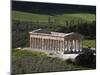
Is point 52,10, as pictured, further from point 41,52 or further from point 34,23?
point 41,52

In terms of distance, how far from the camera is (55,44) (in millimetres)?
3133

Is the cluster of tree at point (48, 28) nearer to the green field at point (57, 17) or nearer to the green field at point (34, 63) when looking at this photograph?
the green field at point (57, 17)

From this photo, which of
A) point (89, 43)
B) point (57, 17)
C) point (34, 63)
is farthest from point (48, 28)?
point (89, 43)

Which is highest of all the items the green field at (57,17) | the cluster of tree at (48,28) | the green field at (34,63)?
the green field at (57,17)

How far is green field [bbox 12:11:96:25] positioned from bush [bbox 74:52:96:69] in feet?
1.73

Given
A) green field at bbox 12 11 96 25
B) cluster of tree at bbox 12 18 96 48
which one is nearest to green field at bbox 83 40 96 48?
cluster of tree at bbox 12 18 96 48

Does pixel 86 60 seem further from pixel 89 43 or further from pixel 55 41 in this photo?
pixel 55 41

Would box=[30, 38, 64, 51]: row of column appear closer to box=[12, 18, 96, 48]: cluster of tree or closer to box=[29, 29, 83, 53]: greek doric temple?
box=[29, 29, 83, 53]: greek doric temple

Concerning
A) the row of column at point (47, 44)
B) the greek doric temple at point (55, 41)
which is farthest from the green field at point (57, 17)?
the row of column at point (47, 44)

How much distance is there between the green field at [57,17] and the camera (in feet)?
9.74

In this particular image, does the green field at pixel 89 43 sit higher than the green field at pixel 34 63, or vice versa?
the green field at pixel 89 43

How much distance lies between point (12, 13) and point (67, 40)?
0.88 meters

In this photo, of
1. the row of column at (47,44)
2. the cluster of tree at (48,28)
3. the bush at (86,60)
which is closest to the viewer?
the cluster of tree at (48,28)

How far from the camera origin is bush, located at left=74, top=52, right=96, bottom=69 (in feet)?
10.7
